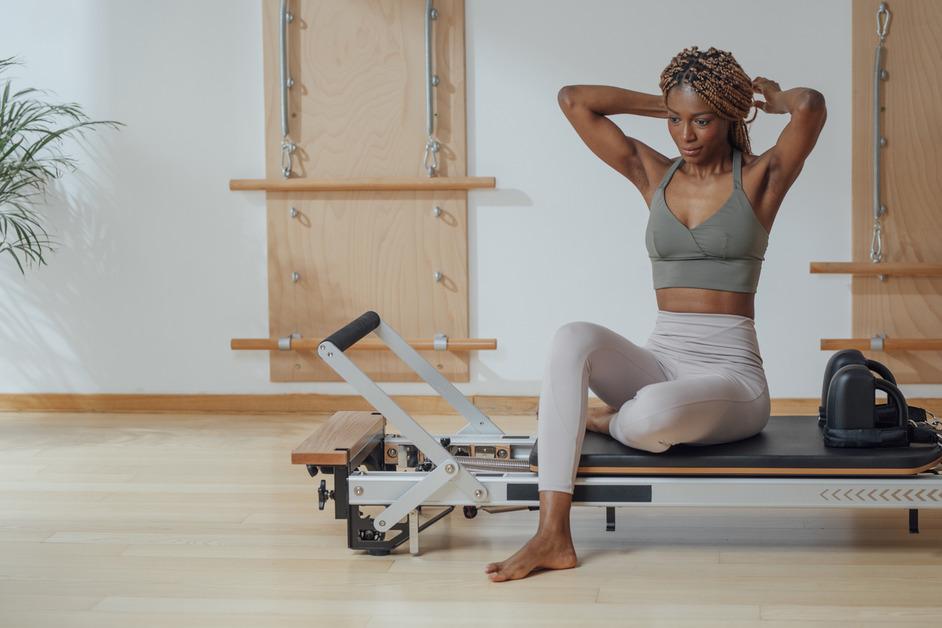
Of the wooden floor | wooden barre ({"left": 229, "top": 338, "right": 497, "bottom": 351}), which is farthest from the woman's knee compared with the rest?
wooden barre ({"left": 229, "top": 338, "right": 497, "bottom": 351})

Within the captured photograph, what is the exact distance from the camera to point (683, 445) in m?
2.49

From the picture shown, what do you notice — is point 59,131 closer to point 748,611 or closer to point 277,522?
point 277,522

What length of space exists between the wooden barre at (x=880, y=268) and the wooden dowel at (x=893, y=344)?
0.22 meters

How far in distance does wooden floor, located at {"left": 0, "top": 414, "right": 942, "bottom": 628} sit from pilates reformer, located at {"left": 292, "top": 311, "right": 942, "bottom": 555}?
0.13m

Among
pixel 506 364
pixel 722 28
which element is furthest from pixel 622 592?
pixel 722 28

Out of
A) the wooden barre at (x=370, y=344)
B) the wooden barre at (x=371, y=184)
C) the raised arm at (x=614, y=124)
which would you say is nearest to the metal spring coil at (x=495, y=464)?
the raised arm at (x=614, y=124)

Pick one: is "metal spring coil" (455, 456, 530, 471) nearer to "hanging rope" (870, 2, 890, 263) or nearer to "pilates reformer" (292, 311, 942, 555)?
"pilates reformer" (292, 311, 942, 555)

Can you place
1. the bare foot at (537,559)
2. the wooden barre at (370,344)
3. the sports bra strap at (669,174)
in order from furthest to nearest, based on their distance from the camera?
the wooden barre at (370,344) < the sports bra strap at (669,174) < the bare foot at (537,559)

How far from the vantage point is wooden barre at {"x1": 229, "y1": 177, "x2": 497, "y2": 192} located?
13.5ft

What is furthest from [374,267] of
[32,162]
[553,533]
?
[553,533]

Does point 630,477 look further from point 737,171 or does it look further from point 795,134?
point 795,134

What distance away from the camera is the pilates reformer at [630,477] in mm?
2361

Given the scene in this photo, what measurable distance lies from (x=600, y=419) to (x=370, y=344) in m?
1.66

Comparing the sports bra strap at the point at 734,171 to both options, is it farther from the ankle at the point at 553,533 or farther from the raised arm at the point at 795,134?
the ankle at the point at 553,533
